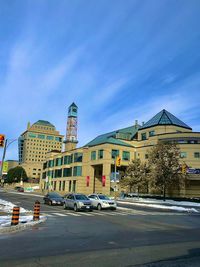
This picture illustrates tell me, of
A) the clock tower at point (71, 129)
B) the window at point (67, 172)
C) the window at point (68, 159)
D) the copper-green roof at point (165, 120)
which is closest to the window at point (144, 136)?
the copper-green roof at point (165, 120)

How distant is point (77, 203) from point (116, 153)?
5360cm

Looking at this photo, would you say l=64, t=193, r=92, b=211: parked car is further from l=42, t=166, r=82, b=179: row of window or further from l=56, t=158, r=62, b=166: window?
l=56, t=158, r=62, b=166: window

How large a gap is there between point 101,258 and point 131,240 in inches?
141

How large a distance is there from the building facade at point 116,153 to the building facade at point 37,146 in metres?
74.8

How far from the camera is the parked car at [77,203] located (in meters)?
27.0

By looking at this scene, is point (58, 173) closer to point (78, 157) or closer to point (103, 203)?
point (78, 157)

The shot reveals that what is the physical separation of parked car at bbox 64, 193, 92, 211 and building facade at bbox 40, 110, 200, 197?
1731 inches

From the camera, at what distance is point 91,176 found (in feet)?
279

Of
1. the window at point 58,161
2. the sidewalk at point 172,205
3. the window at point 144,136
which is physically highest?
the window at point 144,136

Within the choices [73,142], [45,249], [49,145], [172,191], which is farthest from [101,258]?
[49,145]

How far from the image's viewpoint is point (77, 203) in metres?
27.2

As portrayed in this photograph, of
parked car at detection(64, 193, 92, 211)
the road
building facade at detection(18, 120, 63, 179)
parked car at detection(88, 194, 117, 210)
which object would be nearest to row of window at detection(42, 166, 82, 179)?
parked car at detection(88, 194, 117, 210)

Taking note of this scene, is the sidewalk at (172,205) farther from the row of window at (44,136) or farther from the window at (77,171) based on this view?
the row of window at (44,136)

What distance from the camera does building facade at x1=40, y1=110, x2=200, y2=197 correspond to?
70.9 meters
